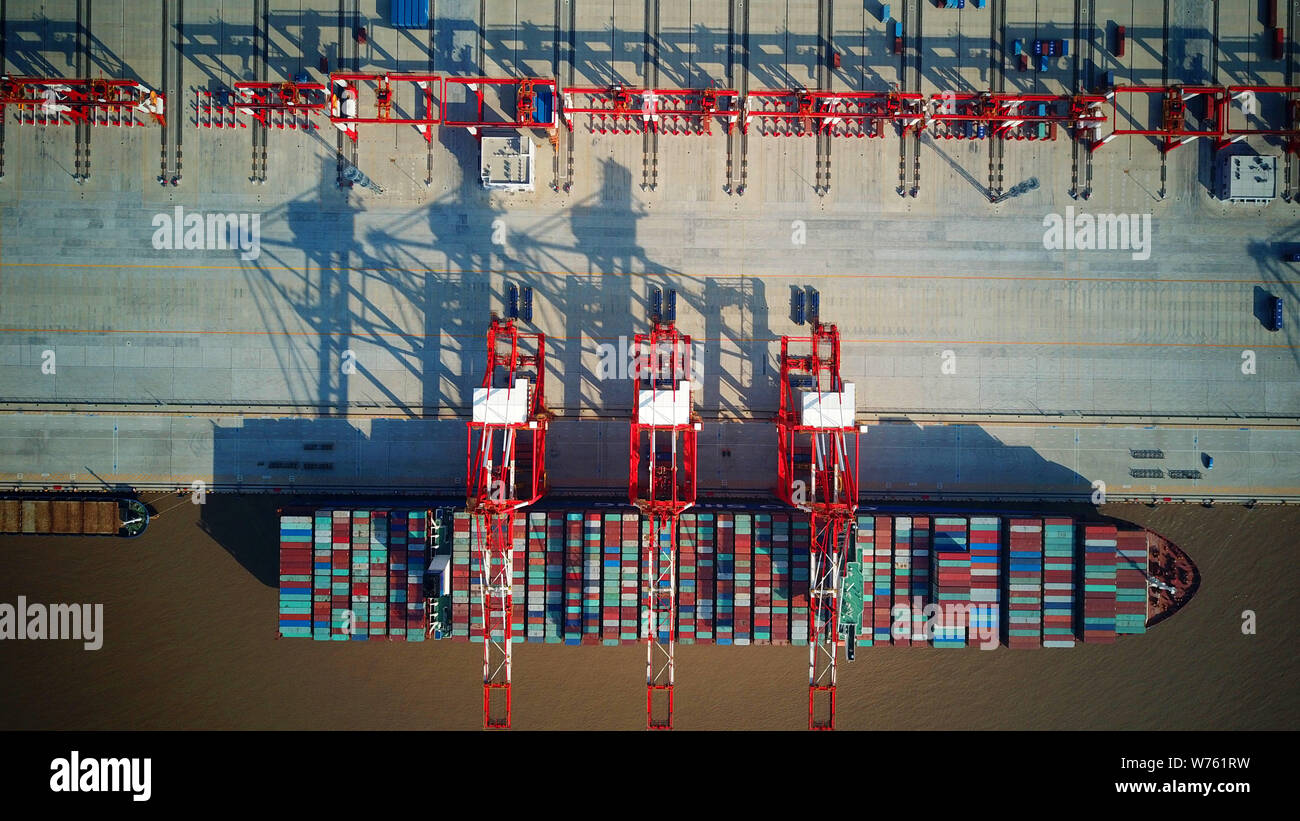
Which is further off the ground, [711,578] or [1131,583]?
[711,578]

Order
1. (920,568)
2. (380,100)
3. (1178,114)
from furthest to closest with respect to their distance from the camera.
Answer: (1178,114) < (380,100) < (920,568)

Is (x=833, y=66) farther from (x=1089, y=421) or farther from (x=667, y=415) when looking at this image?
(x=1089, y=421)

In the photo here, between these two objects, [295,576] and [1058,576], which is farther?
[295,576]

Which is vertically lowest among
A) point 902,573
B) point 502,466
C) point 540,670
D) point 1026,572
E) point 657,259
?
point 540,670

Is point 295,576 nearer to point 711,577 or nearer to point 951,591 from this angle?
point 711,577

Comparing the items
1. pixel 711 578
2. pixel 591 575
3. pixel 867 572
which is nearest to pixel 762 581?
pixel 711 578

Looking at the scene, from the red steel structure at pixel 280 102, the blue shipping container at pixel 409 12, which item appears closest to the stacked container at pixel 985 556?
the blue shipping container at pixel 409 12

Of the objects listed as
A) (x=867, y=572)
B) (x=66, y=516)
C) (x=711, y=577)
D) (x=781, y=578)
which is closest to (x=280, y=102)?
(x=66, y=516)

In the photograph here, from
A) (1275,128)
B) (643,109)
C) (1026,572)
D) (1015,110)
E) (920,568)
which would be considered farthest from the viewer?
(1275,128)
